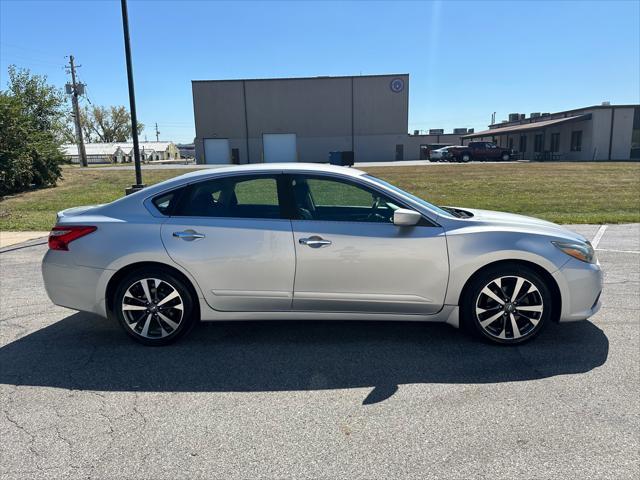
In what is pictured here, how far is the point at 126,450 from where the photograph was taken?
2699 millimetres

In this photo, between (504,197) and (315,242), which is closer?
(315,242)

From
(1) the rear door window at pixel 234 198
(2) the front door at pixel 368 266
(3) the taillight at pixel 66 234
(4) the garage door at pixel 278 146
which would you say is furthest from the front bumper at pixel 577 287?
(4) the garage door at pixel 278 146

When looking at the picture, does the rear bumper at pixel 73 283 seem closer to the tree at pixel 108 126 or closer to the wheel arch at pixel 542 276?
the wheel arch at pixel 542 276

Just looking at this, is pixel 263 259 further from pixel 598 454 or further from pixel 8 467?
pixel 598 454

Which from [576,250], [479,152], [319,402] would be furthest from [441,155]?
[319,402]

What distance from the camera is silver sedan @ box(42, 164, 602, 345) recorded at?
12.7 ft

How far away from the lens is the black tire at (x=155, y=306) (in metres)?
3.98

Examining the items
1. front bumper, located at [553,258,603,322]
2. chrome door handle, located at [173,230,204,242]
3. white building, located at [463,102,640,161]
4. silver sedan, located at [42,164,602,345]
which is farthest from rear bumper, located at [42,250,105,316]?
white building, located at [463,102,640,161]

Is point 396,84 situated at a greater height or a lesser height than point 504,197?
greater

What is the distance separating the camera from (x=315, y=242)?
3867 mm

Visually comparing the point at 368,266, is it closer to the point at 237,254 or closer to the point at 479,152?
the point at 237,254

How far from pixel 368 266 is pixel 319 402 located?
3.88 feet

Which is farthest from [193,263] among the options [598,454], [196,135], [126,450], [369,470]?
[196,135]

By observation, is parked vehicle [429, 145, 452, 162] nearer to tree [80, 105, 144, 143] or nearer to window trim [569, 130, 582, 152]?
window trim [569, 130, 582, 152]
